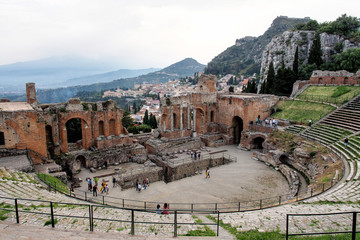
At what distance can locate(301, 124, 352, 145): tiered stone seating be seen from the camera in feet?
79.9

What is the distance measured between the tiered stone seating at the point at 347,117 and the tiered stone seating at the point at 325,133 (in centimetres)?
84

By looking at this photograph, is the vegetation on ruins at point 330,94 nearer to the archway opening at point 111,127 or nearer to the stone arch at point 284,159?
the stone arch at point 284,159

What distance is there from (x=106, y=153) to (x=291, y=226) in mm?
20139

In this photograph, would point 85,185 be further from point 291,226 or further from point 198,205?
point 291,226

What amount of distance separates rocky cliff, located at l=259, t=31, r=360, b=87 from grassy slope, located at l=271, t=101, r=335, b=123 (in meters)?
22.9

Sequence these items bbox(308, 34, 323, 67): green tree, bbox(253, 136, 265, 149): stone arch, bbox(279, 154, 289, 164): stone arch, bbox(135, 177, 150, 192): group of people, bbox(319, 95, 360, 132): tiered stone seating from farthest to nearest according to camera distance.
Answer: bbox(308, 34, 323, 67): green tree → bbox(253, 136, 265, 149): stone arch → bbox(279, 154, 289, 164): stone arch → bbox(319, 95, 360, 132): tiered stone seating → bbox(135, 177, 150, 192): group of people

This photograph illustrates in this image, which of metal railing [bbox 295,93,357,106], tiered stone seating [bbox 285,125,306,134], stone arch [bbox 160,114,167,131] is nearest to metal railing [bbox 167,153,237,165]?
stone arch [bbox 160,114,167,131]

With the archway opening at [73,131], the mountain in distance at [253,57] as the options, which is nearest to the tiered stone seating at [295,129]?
the archway opening at [73,131]

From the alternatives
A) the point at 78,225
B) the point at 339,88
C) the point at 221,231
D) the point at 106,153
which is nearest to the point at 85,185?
the point at 106,153

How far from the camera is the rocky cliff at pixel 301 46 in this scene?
165 ft

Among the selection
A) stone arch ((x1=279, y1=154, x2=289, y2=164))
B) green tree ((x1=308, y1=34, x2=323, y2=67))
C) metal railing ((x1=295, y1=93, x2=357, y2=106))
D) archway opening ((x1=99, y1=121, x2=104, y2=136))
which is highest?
green tree ((x1=308, y1=34, x2=323, y2=67))

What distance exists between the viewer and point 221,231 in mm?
9977

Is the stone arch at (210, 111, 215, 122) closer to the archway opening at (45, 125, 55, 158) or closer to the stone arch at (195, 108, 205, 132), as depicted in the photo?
the stone arch at (195, 108, 205, 132)

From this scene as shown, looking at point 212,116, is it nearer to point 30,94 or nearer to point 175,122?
point 175,122
